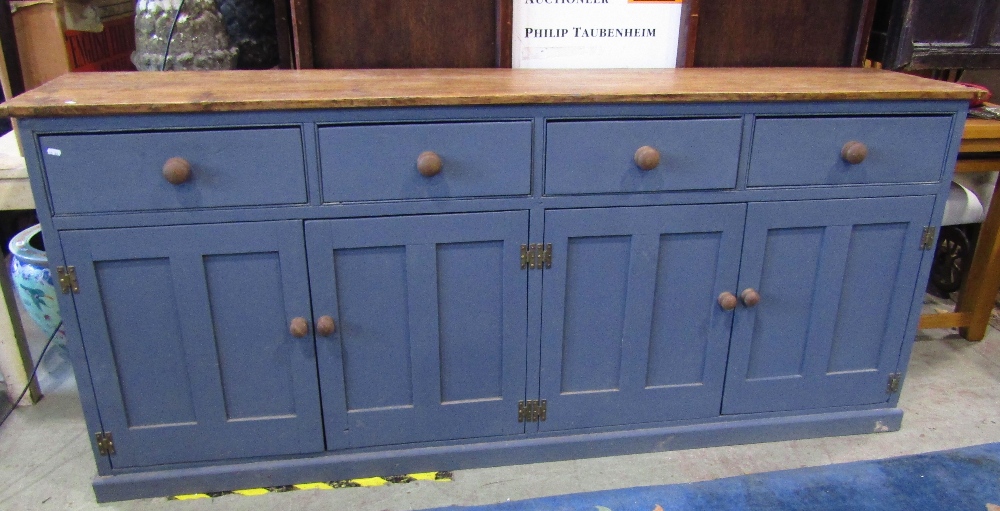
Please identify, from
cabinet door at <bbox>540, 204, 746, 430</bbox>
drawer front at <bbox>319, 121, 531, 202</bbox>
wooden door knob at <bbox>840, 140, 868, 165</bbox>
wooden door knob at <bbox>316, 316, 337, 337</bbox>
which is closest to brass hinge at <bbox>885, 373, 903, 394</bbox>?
cabinet door at <bbox>540, 204, 746, 430</bbox>

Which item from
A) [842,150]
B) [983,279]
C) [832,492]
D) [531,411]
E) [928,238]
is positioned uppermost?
[842,150]

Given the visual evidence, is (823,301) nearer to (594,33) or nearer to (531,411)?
(531,411)

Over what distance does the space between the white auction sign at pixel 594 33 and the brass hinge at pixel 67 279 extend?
129 cm

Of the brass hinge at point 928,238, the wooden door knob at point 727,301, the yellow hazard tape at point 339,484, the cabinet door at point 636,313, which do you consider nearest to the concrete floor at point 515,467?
the yellow hazard tape at point 339,484

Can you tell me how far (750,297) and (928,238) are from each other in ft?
1.72

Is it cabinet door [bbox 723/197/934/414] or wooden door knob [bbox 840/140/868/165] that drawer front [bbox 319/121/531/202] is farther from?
wooden door knob [bbox 840/140/868/165]

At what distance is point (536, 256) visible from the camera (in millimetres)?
1783

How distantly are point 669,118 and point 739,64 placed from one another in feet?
2.31

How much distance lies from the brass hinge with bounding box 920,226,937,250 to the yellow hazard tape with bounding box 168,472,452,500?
143cm

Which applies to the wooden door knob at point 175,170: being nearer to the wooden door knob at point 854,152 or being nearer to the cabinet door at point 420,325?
the cabinet door at point 420,325

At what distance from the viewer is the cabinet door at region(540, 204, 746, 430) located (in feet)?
5.90

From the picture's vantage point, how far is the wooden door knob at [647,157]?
168cm

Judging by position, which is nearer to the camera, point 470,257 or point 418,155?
point 418,155

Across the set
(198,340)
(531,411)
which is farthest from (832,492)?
(198,340)
